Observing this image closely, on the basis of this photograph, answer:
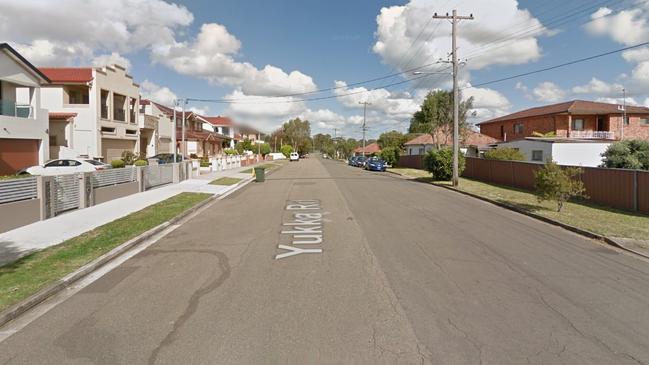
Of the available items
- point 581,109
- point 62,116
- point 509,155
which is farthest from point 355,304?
point 581,109

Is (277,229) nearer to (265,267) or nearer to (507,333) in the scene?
(265,267)

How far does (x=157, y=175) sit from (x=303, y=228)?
530 inches

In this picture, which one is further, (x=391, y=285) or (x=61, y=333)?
(x=391, y=285)

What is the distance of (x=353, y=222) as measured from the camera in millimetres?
10578

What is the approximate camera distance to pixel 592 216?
1186cm

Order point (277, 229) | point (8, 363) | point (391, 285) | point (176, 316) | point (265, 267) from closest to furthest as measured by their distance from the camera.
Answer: point (8, 363) < point (176, 316) < point (391, 285) < point (265, 267) < point (277, 229)

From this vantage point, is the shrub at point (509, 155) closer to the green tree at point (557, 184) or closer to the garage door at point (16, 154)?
the green tree at point (557, 184)

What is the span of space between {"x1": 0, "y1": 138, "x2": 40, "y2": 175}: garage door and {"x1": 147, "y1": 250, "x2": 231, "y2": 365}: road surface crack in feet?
62.8

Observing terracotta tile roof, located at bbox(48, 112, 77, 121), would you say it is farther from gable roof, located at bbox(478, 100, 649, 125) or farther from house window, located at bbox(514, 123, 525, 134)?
house window, located at bbox(514, 123, 525, 134)

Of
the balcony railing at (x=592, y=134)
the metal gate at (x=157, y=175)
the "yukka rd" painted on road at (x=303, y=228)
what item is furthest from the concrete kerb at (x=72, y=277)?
the balcony railing at (x=592, y=134)

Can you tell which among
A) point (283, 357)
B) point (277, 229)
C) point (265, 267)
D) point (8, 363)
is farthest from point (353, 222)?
point (8, 363)

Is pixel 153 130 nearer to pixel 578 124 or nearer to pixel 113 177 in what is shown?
pixel 113 177

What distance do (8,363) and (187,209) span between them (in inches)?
370

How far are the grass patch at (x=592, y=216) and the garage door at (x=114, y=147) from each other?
29210 millimetres
